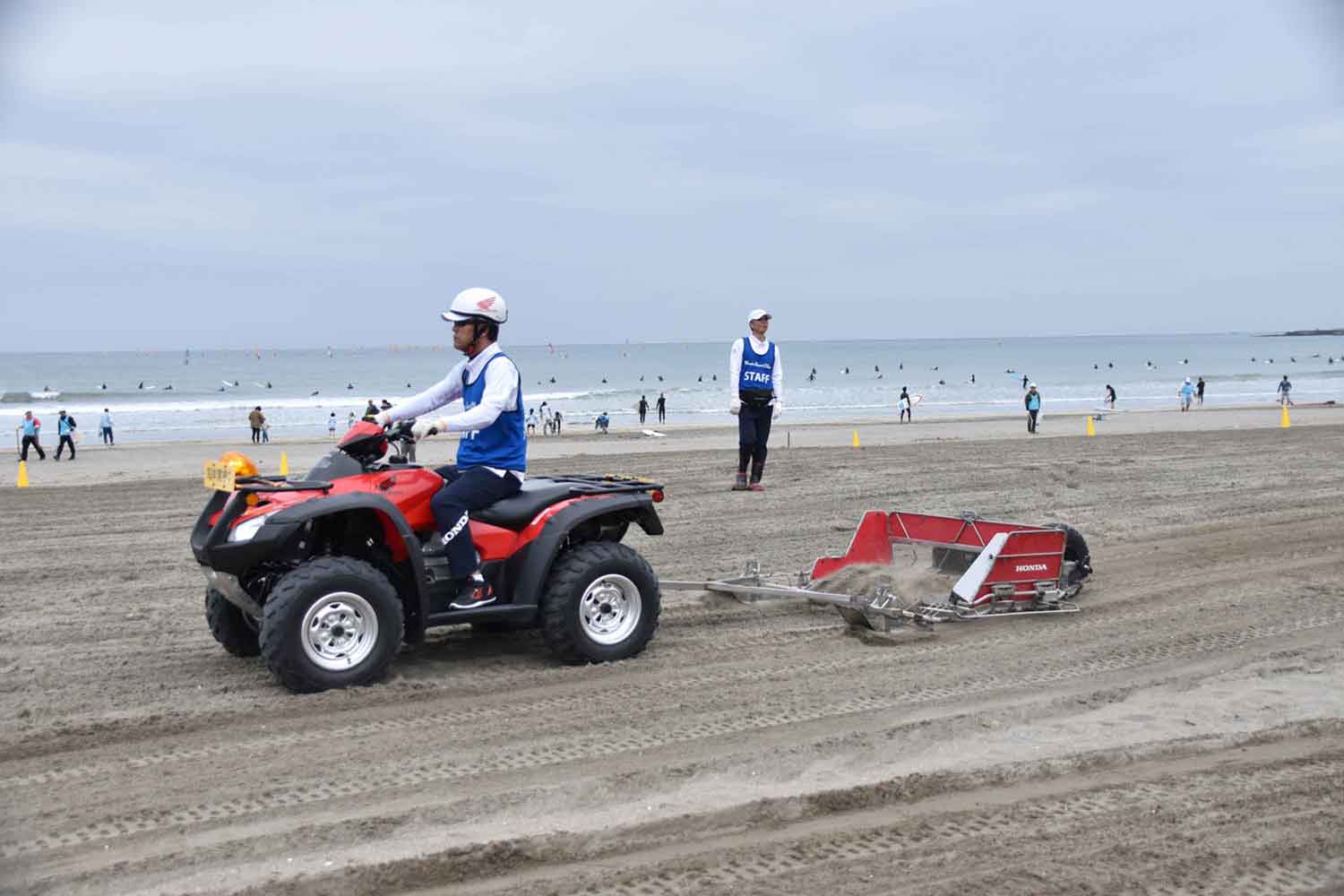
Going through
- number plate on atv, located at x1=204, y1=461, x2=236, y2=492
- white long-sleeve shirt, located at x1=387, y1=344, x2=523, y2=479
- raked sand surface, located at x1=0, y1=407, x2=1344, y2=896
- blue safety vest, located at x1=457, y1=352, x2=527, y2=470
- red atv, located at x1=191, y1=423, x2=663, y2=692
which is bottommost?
raked sand surface, located at x1=0, y1=407, x2=1344, y2=896

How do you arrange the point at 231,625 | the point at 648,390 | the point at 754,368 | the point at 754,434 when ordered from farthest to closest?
1. the point at 648,390
2. the point at 754,434
3. the point at 754,368
4. the point at 231,625

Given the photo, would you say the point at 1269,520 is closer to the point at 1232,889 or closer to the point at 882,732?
the point at 882,732

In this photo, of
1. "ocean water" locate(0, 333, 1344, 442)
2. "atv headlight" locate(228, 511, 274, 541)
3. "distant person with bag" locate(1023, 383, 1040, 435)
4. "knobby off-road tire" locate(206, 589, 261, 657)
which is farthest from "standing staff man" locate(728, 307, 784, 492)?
"ocean water" locate(0, 333, 1344, 442)

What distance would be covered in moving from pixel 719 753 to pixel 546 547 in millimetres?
1677

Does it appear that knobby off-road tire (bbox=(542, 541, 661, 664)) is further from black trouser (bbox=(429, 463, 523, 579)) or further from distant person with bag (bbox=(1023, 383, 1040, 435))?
distant person with bag (bbox=(1023, 383, 1040, 435))

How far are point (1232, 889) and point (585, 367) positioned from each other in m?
128

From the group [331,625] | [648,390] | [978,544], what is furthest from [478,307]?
[648,390]

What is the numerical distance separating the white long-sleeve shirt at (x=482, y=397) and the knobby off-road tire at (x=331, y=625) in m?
0.89

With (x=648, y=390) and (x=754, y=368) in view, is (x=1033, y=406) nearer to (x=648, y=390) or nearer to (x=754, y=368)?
(x=754, y=368)

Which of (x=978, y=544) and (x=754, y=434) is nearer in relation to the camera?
(x=978, y=544)

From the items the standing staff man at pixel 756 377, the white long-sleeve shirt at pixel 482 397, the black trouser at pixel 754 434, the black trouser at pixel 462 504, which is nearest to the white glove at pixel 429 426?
the white long-sleeve shirt at pixel 482 397

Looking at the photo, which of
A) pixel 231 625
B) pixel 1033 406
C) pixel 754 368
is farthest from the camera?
pixel 1033 406

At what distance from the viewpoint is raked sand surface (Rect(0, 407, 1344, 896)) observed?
12.9 ft

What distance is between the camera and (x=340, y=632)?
5828mm
